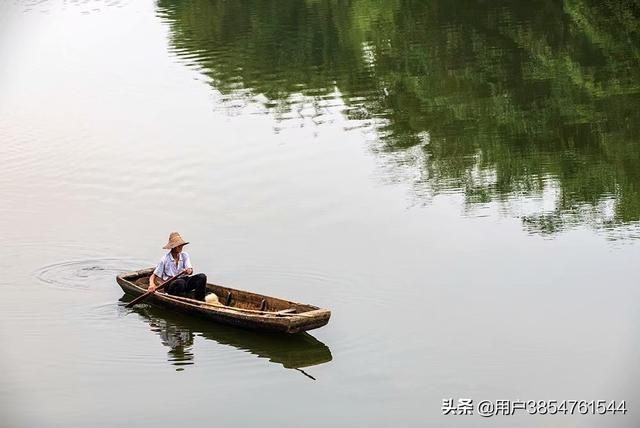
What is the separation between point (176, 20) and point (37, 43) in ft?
13.3

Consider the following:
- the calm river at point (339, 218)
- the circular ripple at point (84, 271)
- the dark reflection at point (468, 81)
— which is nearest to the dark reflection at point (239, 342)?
the calm river at point (339, 218)

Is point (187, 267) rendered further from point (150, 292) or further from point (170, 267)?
point (150, 292)

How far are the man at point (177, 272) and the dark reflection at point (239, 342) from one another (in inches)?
9.8

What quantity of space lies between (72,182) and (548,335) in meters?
7.92

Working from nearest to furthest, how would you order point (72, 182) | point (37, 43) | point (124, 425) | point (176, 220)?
point (124, 425)
point (176, 220)
point (72, 182)
point (37, 43)

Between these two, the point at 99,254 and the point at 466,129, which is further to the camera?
the point at 466,129

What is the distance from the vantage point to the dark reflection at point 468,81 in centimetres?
1576

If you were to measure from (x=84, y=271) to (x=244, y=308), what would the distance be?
2373mm

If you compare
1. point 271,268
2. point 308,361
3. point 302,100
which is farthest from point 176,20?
point 308,361

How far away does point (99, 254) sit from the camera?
1338 cm

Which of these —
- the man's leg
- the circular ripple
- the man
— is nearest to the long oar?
the man

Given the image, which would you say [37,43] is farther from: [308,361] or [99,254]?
[308,361]

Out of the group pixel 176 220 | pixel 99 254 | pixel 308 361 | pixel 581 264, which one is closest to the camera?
pixel 308 361

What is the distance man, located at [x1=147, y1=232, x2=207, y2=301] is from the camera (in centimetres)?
1152
